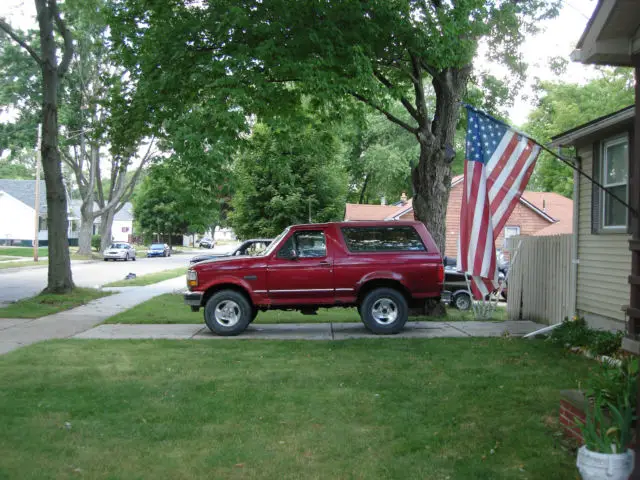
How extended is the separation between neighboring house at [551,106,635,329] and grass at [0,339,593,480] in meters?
1.34

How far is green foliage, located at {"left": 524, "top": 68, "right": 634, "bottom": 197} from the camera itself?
3747 cm

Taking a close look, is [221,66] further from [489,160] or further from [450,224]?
[450,224]

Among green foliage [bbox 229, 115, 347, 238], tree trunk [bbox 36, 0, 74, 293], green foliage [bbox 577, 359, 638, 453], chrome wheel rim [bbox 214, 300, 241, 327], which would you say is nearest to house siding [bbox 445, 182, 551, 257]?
green foliage [bbox 229, 115, 347, 238]

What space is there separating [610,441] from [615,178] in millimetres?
6519

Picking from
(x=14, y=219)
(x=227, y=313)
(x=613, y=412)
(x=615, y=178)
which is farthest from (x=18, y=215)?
(x=613, y=412)

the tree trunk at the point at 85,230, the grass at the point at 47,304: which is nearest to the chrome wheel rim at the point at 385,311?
the grass at the point at 47,304

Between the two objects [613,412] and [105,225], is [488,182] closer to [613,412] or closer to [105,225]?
[613,412]

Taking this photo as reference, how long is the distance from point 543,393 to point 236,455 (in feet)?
11.6

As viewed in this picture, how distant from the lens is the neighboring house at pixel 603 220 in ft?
30.1

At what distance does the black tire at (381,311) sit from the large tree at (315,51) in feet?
11.5

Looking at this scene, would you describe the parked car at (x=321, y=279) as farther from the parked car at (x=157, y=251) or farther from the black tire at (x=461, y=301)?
the parked car at (x=157, y=251)

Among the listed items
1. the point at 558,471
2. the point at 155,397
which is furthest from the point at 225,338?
the point at 558,471

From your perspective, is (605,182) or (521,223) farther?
(521,223)

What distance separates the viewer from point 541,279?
497 inches
